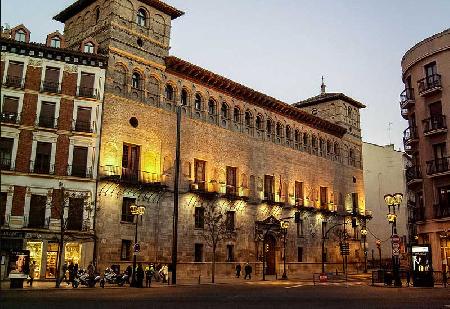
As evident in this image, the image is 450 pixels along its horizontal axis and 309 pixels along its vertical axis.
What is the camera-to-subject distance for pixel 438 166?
3291 centimetres

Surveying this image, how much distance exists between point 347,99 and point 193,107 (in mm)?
26030

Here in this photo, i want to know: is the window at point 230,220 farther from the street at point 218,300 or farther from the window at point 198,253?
the street at point 218,300

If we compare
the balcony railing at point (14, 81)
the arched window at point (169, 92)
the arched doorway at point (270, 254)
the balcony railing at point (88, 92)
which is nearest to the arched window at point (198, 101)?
the arched window at point (169, 92)

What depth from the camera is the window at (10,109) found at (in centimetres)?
3061

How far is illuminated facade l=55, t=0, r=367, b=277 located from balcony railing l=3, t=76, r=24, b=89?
5.73 meters

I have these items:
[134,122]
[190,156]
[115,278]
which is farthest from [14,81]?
[115,278]

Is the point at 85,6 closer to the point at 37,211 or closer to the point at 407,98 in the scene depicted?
the point at 37,211

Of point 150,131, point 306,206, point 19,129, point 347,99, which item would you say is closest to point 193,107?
point 150,131

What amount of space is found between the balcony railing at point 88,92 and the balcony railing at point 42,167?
5441 mm

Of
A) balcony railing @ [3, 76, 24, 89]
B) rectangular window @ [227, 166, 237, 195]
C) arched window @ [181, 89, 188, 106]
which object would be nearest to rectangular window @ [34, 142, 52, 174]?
balcony railing @ [3, 76, 24, 89]

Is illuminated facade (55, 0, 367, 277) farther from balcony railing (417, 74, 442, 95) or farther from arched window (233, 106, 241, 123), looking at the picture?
balcony railing (417, 74, 442, 95)

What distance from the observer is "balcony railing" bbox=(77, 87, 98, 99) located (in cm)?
3281

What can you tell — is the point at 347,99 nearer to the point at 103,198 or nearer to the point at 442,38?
the point at 442,38

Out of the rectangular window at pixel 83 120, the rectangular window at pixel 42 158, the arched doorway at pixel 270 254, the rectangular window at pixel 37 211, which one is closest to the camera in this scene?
the rectangular window at pixel 37 211
